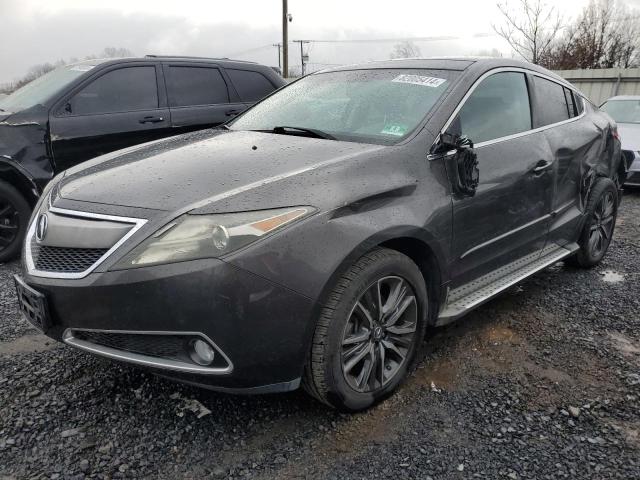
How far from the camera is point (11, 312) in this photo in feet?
11.9

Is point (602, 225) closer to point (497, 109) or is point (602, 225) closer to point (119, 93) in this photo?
point (497, 109)

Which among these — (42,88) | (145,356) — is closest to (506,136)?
(145,356)

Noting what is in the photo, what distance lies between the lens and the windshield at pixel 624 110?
8969 mm

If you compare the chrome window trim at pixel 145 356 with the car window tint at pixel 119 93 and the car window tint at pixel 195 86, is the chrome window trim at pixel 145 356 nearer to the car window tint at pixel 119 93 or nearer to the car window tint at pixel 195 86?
the car window tint at pixel 119 93

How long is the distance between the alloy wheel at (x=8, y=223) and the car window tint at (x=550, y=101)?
4.33 metres

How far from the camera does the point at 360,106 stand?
10.2 ft

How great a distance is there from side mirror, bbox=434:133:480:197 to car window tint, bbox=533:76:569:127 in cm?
109

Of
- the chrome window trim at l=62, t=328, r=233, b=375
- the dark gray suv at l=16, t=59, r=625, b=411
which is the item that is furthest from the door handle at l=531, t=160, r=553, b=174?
the chrome window trim at l=62, t=328, r=233, b=375

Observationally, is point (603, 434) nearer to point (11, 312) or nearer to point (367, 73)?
point (367, 73)

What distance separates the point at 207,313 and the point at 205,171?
74 centimetres

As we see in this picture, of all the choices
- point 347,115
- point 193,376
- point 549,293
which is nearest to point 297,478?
point 193,376

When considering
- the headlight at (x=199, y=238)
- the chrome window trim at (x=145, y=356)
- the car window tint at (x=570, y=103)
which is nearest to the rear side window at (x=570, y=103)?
the car window tint at (x=570, y=103)

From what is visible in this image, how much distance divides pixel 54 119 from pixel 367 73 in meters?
3.03

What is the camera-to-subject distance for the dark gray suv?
202cm
